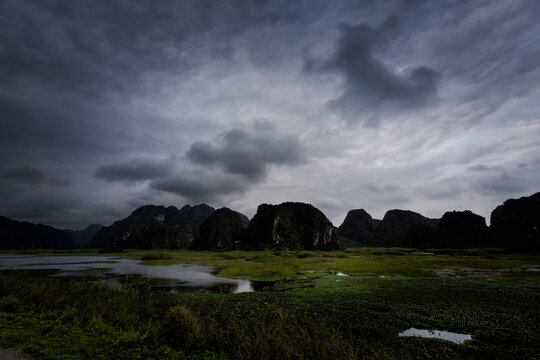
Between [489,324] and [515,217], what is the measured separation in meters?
171

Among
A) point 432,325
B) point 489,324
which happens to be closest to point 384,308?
point 432,325

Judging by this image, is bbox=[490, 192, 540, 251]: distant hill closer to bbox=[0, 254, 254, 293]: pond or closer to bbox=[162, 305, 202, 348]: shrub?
bbox=[0, 254, 254, 293]: pond

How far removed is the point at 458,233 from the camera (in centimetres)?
17650

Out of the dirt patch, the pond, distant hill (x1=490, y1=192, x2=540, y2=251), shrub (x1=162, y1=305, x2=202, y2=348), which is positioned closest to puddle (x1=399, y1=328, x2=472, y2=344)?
shrub (x1=162, y1=305, x2=202, y2=348)

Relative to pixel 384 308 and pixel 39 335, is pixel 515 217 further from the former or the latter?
pixel 39 335

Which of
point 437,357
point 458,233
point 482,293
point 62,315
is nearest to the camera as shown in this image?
point 437,357

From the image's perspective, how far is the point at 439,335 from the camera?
1533 cm

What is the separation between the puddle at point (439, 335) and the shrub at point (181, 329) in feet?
39.6

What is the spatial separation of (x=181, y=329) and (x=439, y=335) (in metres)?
15.1

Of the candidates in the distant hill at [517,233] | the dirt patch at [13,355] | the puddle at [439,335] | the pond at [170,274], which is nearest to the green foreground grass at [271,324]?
the dirt patch at [13,355]

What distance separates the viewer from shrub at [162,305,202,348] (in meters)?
11.8

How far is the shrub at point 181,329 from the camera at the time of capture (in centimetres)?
1180

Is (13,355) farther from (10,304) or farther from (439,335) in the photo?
(439,335)

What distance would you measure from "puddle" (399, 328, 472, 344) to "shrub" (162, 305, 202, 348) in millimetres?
12082
